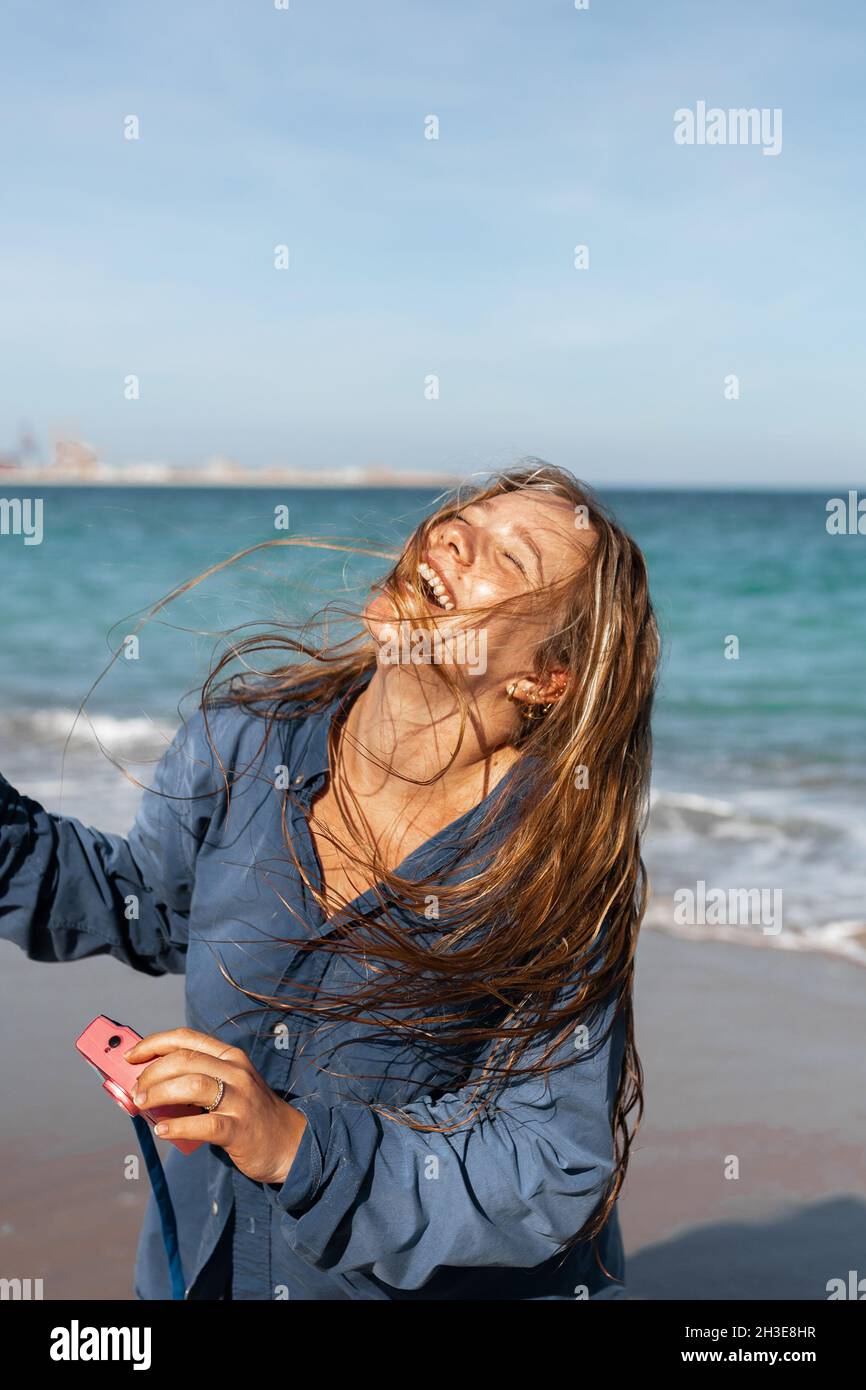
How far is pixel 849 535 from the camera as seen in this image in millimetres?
28516

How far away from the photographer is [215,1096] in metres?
1.62

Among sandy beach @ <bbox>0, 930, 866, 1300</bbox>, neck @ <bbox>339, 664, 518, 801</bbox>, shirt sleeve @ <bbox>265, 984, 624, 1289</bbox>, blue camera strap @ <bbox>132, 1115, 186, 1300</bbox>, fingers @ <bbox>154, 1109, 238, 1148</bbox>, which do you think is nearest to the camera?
fingers @ <bbox>154, 1109, 238, 1148</bbox>

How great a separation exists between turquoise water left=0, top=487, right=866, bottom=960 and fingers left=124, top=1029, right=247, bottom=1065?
89 cm

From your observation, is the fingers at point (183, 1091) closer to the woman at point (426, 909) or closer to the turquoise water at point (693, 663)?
the woman at point (426, 909)

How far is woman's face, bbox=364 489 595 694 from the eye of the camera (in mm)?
2135

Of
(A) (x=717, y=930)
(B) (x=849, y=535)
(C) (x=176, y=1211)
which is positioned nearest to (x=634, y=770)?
(C) (x=176, y=1211)

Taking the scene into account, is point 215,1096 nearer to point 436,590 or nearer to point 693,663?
point 436,590

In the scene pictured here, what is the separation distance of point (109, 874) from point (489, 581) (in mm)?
873

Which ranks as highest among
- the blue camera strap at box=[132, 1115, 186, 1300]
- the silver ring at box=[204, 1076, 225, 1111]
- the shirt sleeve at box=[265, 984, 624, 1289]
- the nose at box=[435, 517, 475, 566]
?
the nose at box=[435, 517, 475, 566]

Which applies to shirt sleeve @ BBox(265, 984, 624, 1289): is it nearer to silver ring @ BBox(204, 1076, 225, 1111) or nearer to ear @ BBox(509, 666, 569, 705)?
silver ring @ BBox(204, 1076, 225, 1111)

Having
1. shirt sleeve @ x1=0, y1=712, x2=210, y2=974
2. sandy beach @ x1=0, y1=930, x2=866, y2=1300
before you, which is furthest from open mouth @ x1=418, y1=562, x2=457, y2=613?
sandy beach @ x1=0, y1=930, x2=866, y2=1300

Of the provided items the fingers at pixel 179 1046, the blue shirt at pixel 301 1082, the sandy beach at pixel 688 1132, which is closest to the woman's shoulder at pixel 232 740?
the blue shirt at pixel 301 1082

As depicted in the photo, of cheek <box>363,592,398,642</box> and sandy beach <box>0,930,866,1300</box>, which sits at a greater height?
cheek <box>363,592,398,642</box>
